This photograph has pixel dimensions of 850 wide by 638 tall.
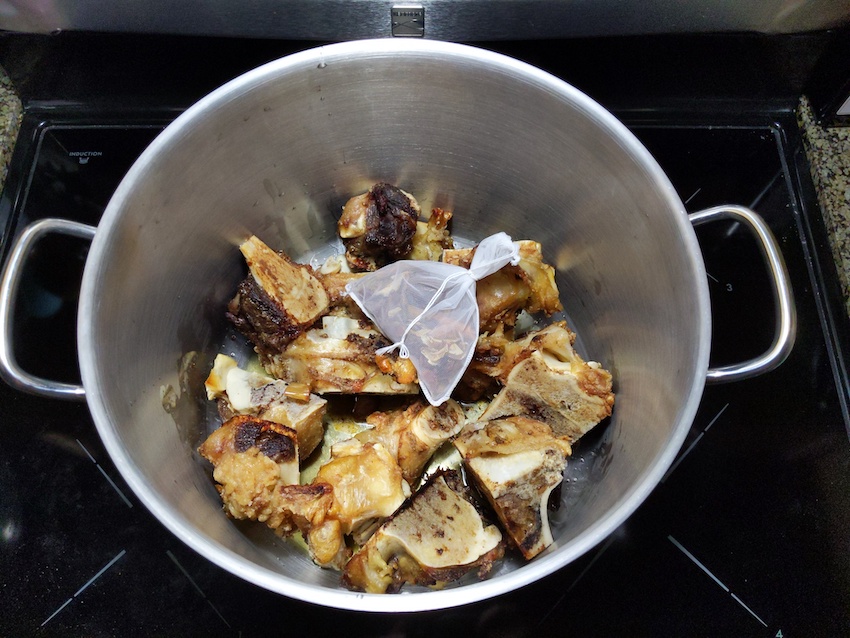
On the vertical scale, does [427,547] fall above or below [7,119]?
below

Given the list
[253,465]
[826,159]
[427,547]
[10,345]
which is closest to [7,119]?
[10,345]

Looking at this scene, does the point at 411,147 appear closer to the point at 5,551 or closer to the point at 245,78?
the point at 245,78

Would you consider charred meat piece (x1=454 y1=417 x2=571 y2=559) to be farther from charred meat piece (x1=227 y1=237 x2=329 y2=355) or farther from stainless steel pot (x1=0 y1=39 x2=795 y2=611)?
charred meat piece (x1=227 y1=237 x2=329 y2=355)

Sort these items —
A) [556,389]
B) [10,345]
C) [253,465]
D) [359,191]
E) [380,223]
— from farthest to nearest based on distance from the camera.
Answer: [359,191]
[380,223]
[556,389]
[253,465]
[10,345]

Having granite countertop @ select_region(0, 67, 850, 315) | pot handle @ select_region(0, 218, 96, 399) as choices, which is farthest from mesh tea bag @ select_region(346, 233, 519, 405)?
granite countertop @ select_region(0, 67, 850, 315)

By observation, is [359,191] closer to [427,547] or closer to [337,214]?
[337,214]

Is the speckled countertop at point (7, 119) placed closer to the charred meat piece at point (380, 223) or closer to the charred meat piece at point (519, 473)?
the charred meat piece at point (380, 223)
